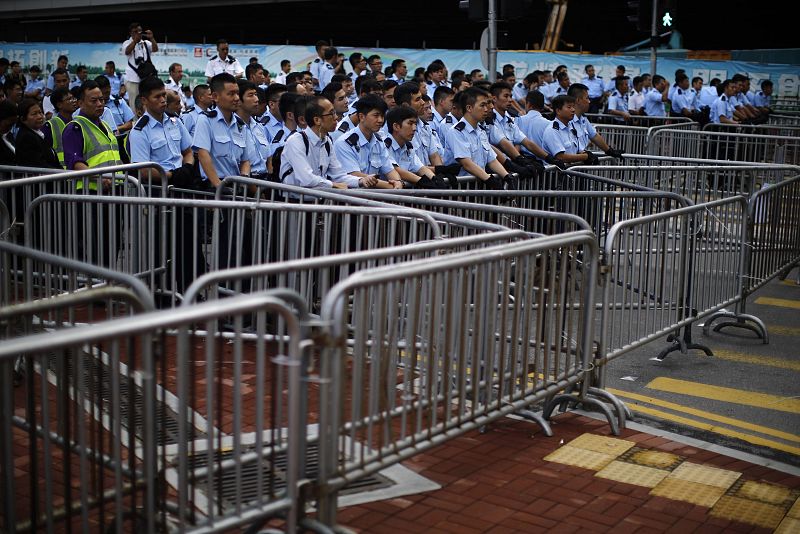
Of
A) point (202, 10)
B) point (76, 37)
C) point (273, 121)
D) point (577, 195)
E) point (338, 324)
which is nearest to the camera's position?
point (338, 324)

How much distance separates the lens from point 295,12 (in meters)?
41.5

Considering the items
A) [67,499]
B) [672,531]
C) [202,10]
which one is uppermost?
[202,10]

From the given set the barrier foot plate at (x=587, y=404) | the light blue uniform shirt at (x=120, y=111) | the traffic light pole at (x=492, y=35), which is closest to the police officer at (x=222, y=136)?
the barrier foot plate at (x=587, y=404)

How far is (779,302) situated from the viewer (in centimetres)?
1030

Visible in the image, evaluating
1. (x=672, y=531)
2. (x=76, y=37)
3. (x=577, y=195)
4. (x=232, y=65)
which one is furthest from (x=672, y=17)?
(x=76, y=37)

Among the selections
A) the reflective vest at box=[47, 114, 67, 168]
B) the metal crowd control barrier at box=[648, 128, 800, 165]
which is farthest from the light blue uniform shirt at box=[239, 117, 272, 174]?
the metal crowd control barrier at box=[648, 128, 800, 165]

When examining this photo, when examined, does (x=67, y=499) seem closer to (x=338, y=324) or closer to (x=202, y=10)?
(x=338, y=324)

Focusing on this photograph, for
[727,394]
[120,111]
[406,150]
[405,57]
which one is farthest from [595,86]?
[727,394]

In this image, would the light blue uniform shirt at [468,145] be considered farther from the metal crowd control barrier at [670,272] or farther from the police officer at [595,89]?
the police officer at [595,89]

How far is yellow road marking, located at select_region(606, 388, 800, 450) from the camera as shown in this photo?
21.1 ft

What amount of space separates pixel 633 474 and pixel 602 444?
461mm

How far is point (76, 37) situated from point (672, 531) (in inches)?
1723

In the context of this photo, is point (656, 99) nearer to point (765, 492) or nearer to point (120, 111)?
point (120, 111)

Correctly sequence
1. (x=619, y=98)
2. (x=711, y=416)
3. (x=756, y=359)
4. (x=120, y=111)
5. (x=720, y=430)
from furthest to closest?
(x=619, y=98), (x=120, y=111), (x=756, y=359), (x=711, y=416), (x=720, y=430)
